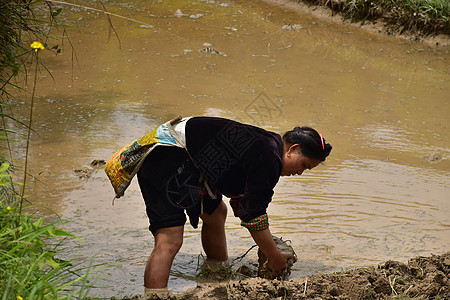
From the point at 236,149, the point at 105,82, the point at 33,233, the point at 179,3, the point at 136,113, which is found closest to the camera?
the point at 33,233

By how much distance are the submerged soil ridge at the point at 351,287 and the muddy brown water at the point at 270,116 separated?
0.41m

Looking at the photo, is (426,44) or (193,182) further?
(426,44)

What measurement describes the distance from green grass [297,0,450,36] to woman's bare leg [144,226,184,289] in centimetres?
710

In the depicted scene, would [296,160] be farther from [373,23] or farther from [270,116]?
[373,23]

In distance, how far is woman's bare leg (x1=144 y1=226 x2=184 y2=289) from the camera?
8.96 ft

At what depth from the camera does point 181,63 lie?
7.38 meters

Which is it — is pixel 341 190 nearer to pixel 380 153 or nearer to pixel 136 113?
pixel 380 153

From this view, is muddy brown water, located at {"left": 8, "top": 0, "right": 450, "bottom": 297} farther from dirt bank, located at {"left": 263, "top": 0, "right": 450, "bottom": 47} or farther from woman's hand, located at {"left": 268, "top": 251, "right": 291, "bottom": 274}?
woman's hand, located at {"left": 268, "top": 251, "right": 291, "bottom": 274}

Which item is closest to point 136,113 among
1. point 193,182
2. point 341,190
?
point 341,190

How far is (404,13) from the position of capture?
8727 millimetres

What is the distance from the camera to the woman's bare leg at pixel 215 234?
10.6ft

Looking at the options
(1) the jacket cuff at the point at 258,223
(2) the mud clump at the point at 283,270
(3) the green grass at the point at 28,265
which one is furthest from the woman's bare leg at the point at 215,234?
(3) the green grass at the point at 28,265

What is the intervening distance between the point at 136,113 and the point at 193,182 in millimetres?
3007

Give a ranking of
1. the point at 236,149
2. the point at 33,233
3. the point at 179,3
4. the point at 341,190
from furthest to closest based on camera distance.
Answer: the point at 179,3, the point at 341,190, the point at 236,149, the point at 33,233
